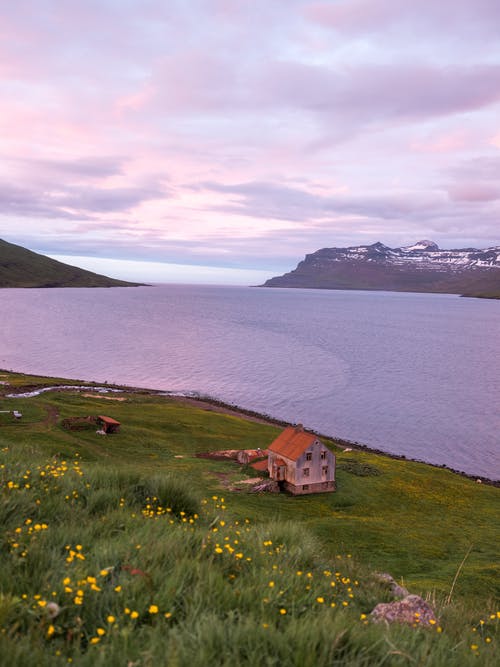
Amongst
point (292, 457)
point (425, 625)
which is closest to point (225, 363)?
point (292, 457)

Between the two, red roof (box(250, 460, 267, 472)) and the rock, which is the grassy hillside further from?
red roof (box(250, 460, 267, 472))

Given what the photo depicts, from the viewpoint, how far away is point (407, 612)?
695 cm

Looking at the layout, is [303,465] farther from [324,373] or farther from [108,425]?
[324,373]

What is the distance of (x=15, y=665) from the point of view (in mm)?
3344

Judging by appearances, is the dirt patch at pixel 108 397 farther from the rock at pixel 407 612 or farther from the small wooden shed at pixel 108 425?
the rock at pixel 407 612

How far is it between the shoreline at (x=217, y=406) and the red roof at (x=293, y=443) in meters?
23.2

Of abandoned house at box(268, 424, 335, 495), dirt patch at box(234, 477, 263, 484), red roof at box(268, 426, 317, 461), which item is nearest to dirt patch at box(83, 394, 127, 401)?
red roof at box(268, 426, 317, 461)

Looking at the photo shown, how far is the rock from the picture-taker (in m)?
6.59

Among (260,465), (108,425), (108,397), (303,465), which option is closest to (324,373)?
(108,397)

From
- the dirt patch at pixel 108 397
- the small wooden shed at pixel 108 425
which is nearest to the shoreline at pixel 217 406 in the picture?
the dirt patch at pixel 108 397

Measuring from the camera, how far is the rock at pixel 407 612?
6.59m

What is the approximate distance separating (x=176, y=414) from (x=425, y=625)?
Result: 6842 cm

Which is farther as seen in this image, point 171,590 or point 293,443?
point 293,443

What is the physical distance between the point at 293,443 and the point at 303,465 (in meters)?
2.88
